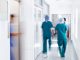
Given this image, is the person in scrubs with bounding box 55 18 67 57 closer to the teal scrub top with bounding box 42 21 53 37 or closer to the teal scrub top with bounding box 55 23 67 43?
the teal scrub top with bounding box 55 23 67 43

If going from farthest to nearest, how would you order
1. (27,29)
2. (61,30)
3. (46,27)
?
(46,27), (61,30), (27,29)

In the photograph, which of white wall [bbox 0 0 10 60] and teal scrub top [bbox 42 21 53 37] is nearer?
white wall [bbox 0 0 10 60]

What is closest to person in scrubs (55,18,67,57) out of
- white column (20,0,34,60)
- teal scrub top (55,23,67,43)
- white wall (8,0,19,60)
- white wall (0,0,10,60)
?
teal scrub top (55,23,67,43)

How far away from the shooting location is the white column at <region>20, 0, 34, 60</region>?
4215 millimetres

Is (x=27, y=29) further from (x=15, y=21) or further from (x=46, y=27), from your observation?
(x=46, y=27)

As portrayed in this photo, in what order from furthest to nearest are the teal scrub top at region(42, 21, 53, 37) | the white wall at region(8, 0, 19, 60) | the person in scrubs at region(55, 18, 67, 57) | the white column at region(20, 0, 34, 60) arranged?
the teal scrub top at region(42, 21, 53, 37)
the person in scrubs at region(55, 18, 67, 57)
the white wall at region(8, 0, 19, 60)
the white column at region(20, 0, 34, 60)

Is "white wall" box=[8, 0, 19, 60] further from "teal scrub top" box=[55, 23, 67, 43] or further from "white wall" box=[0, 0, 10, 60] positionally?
"teal scrub top" box=[55, 23, 67, 43]

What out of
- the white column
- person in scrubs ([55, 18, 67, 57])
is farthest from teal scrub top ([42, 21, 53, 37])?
the white column

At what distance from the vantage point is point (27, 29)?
166 inches

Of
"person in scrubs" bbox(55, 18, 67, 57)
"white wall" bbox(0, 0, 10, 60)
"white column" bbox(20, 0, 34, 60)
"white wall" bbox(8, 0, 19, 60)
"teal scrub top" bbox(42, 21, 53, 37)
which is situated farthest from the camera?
"teal scrub top" bbox(42, 21, 53, 37)

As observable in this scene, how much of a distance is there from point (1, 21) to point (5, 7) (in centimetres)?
33

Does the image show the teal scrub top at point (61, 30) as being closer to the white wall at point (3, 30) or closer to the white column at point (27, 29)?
the white column at point (27, 29)

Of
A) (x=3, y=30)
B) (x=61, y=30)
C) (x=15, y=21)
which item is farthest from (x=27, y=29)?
(x=61, y=30)

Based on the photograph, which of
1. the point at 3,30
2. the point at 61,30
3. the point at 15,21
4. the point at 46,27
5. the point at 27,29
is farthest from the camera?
the point at 46,27
